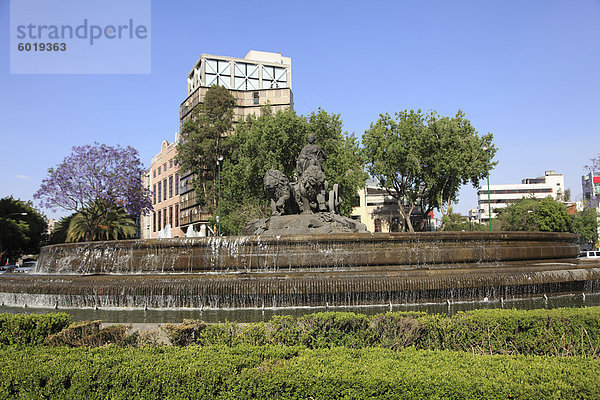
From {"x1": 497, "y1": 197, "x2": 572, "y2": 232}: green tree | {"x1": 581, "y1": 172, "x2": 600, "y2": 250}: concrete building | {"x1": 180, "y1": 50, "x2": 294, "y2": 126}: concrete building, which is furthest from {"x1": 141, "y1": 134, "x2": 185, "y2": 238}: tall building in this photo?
{"x1": 581, "y1": 172, "x2": 600, "y2": 250}: concrete building

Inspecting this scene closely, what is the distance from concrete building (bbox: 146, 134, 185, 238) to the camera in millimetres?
59906

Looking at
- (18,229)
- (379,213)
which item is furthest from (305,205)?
(18,229)

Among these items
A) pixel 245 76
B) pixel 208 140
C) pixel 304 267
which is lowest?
pixel 304 267

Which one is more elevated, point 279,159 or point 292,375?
point 279,159

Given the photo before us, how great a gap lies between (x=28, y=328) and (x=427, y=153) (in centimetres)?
3623

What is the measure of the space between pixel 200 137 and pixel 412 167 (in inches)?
734

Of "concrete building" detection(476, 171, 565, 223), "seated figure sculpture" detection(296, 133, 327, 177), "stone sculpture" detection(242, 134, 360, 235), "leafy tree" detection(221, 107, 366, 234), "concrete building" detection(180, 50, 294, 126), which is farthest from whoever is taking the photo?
"concrete building" detection(476, 171, 565, 223)

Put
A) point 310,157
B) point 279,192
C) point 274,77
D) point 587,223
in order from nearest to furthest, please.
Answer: point 279,192
point 310,157
point 587,223
point 274,77

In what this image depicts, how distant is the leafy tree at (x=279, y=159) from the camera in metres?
33.0

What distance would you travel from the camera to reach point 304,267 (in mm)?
12656

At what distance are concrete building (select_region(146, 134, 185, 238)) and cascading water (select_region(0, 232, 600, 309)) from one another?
4505cm

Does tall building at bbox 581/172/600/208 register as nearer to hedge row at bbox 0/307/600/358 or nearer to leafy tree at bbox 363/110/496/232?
leafy tree at bbox 363/110/496/232

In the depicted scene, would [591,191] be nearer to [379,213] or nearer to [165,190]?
[379,213]

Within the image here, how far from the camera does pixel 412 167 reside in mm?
38500
